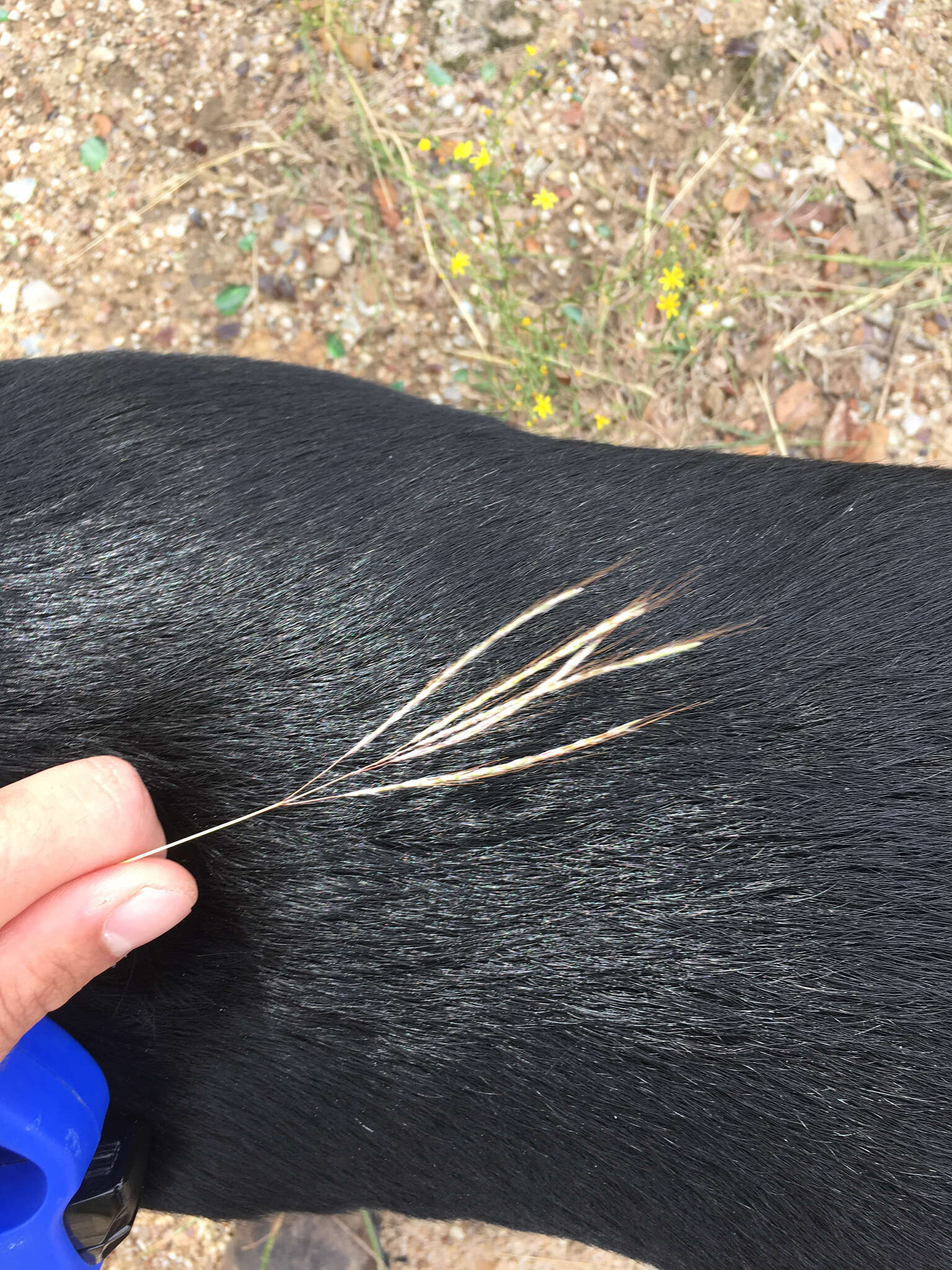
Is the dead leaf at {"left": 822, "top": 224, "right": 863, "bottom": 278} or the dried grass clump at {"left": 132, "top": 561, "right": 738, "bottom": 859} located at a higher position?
the dead leaf at {"left": 822, "top": 224, "right": 863, "bottom": 278}

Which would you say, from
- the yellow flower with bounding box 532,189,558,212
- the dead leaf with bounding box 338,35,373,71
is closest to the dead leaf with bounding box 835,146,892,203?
the yellow flower with bounding box 532,189,558,212

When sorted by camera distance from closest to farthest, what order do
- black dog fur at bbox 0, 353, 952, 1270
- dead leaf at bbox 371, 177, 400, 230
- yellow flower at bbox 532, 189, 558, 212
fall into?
black dog fur at bbox 0, 353, 952, 1270, yellow flower at bbox 532, 189, 558, 212, dead leaf at bbox 371, 177, 400, 230

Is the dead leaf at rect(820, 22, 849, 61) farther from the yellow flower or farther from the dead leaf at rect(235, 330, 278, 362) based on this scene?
the dead leaf at rect(235, 330, 278, 362)

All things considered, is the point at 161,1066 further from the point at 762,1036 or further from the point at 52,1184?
the point at 762,1036

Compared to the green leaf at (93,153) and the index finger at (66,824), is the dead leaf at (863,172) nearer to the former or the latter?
the green leaf at (93,153)

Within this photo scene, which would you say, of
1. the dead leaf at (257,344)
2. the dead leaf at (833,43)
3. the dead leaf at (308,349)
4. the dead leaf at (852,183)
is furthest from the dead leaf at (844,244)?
the dead leaf at (257,344)

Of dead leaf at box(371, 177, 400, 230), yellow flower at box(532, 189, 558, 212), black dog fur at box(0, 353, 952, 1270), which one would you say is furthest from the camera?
dead leaf at box(371, 177, 400, 230)
